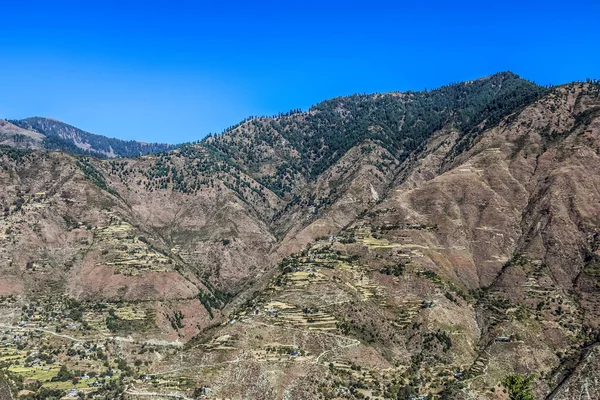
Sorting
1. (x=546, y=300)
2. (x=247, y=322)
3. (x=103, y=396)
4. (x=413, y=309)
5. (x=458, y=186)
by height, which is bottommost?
(x=103, y=396)

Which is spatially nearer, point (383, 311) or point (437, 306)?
point (437, 306)

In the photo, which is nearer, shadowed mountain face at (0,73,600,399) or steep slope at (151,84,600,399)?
steep slope at (151,84,600,399)

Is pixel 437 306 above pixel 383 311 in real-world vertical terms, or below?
above

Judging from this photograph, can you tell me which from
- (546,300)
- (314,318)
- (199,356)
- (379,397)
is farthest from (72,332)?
(546,300)

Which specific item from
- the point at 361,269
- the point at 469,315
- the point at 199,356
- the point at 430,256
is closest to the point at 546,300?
the point at 469,315

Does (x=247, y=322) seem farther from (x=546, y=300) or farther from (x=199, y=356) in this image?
(x=546, y=300)

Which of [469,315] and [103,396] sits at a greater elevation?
[469,315]

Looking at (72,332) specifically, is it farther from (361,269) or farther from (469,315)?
(469,315)

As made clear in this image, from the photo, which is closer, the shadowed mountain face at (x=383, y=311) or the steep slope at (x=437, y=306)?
the steep slope at (x=437, y=306)

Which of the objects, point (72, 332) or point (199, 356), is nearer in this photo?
point (199, 356)

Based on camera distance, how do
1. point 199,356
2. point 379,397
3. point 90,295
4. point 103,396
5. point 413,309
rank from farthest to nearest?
point 90,295, point 413,309, point 103,396, point 199,356, point 379,397

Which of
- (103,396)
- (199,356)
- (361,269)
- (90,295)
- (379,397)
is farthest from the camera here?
(90,295)
